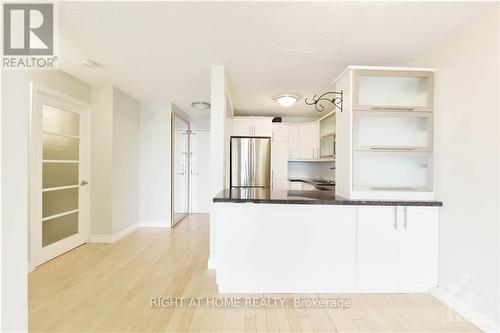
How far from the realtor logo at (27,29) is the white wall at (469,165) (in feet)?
9.32

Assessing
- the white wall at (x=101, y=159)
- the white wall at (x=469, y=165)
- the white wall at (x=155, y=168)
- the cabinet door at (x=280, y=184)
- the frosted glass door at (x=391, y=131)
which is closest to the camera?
the white wall at (x=469, y=165)

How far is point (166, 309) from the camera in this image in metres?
2.14

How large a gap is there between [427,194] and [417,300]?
3.09 ft

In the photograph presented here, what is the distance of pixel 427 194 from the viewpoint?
2.45m

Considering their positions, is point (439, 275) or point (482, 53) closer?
point (482, 53)

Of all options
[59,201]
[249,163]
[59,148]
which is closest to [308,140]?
[249,163]

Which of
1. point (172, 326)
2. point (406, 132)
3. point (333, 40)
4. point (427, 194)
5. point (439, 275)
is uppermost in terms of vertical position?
point (333, 40)

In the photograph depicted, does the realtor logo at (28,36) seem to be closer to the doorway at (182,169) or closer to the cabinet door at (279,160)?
the doorway at (182,169)

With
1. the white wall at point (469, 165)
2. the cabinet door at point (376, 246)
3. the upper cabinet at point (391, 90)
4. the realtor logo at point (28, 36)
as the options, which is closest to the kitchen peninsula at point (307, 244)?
the cabinet door at point (376, 246)

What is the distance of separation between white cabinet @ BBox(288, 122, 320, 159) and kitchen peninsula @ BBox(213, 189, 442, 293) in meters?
2.97

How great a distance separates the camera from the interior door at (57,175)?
9.90 feet

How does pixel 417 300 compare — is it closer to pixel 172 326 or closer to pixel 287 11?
pixel 172 326

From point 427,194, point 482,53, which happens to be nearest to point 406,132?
point 427,194

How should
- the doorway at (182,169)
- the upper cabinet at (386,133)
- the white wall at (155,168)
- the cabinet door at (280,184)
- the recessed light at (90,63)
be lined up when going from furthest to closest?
the doorway at (182,169) → the cabinet door at (280,184) → the white wall at (155,168) → the recessed light at (90,63) → the upper cabinet at (386,133)
